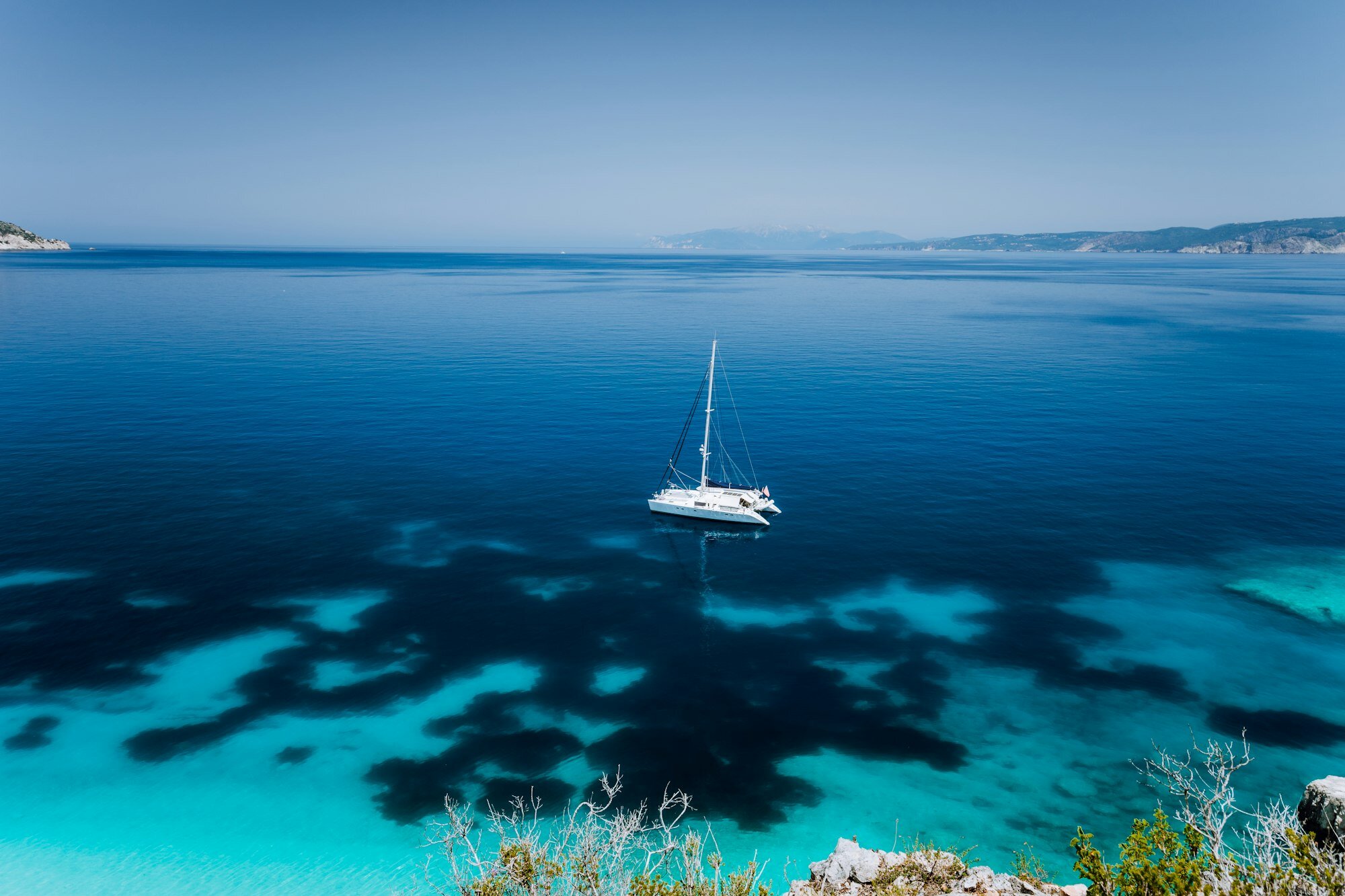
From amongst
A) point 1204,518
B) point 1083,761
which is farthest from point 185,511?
point 1204,518

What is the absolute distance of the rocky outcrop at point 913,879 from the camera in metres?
25.5

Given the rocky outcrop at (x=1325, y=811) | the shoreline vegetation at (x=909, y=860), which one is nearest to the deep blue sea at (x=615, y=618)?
the shoreline vegetation at (x=909, y=860)

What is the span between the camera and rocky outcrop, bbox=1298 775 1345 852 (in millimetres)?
24047

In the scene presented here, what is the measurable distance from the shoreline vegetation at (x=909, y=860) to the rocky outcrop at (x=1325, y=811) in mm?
41

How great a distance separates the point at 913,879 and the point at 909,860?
82cm

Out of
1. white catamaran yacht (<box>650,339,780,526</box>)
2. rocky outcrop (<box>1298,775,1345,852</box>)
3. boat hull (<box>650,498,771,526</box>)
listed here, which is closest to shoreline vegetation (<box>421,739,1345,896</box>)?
rocky outcrop (<box>1298,775,1345,852</box>)

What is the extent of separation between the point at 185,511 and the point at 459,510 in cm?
2269

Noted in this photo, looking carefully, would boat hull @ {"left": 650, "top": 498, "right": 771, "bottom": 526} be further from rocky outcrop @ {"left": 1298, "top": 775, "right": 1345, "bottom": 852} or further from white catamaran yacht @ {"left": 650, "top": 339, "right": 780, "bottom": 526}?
rocky outcrop @ {"left": 1298, "top": 775, "right": 1345, "bottom": 852}

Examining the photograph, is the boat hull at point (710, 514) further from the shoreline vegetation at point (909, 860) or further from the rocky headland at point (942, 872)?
the rocky headland at point (942, 872)

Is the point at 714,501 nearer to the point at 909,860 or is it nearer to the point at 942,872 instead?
the point at 909,860

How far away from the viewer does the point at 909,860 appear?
2708 centimetres

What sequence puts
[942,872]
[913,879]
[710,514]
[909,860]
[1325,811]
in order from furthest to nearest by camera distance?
[710,514]
[909,860]
[942,872]
[913,879]
[1325,811]

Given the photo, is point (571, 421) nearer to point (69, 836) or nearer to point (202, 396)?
point (202, 396)

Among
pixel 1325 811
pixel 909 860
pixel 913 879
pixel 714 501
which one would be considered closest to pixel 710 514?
pixel 714 501
